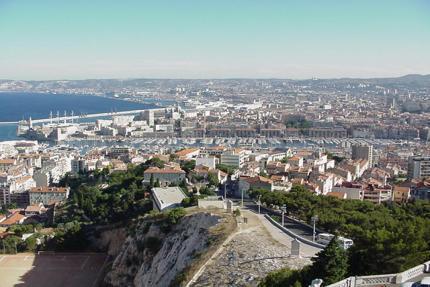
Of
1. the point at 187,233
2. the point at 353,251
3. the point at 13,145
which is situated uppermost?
the point at 353,251

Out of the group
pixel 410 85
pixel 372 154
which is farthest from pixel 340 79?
pixel 372 154

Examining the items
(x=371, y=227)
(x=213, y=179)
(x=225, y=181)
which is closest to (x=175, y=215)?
(x=371, y=227)

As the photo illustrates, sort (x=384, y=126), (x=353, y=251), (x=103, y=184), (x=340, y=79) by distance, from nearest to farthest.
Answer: (x=353, y=251), (x=103, y=184), (x=384, y=126), (x=340, y=79)

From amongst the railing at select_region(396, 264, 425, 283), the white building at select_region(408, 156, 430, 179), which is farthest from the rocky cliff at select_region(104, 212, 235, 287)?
the white building at select_region(408, 156, 430, 179)

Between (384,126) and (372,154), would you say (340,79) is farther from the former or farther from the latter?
(372,154)

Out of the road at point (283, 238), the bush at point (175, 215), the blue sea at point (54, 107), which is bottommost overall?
the blue sea at point (54, 107)

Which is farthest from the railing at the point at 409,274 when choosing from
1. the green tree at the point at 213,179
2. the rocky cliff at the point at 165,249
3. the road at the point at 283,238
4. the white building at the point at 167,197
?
the green tree at the point at 213,179

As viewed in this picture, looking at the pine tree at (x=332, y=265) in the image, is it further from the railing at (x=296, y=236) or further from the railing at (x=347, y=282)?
the railing at (x=296, y=236)
